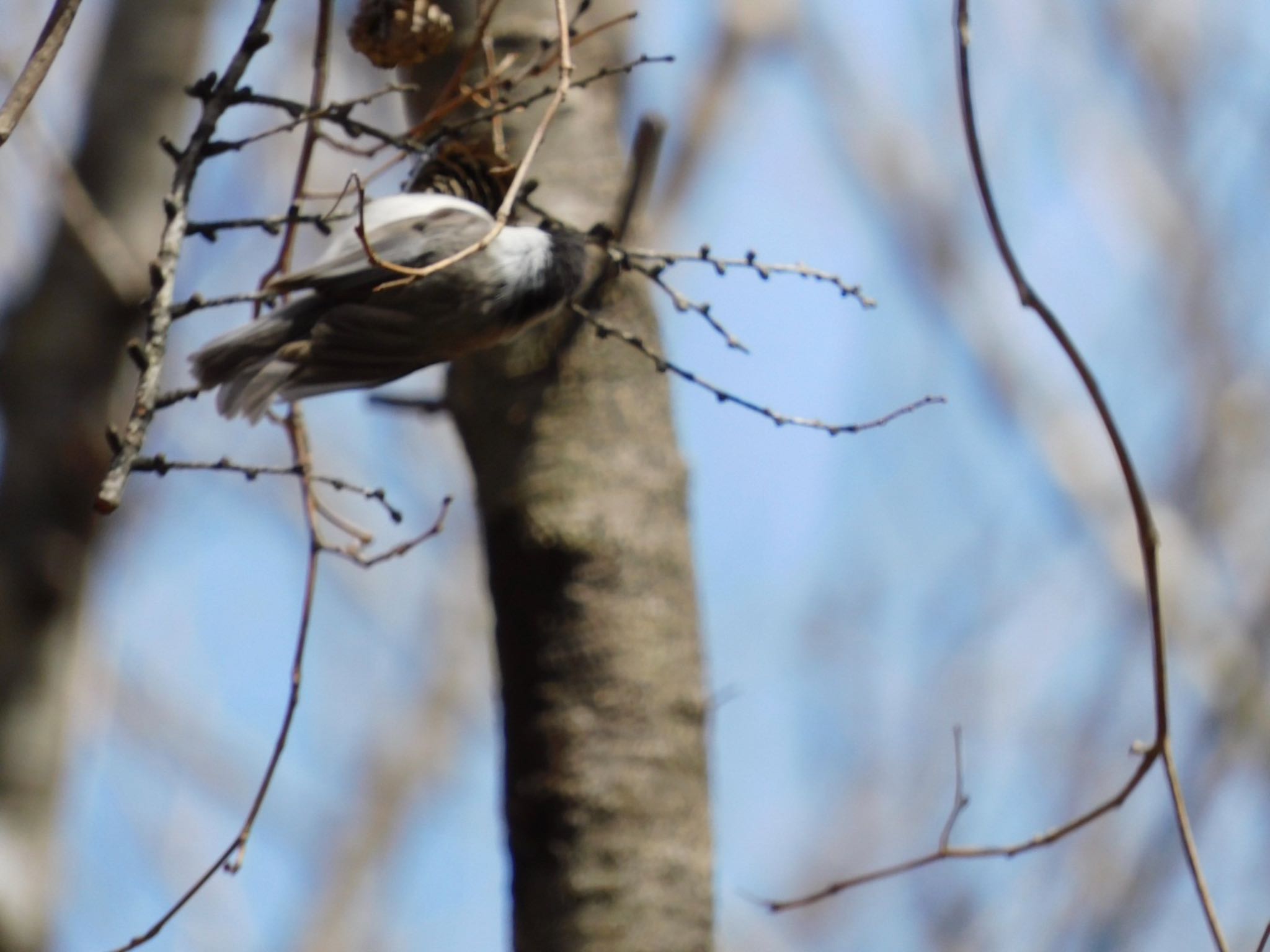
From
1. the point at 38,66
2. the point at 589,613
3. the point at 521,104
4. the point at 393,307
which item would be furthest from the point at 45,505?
the point at 38,66

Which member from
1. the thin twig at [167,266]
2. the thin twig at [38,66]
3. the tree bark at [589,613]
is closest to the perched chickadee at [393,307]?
the tree bark at [589,613]

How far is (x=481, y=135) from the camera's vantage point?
247cm

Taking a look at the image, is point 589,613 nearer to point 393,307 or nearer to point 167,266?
point 393,307

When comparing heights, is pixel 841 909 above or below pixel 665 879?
above

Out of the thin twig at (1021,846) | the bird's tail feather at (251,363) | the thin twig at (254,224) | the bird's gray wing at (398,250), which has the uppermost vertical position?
the bird's gray wing at (398,250)

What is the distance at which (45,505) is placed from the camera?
9.96 ft

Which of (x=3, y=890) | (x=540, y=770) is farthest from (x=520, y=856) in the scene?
(x=3, y=890)

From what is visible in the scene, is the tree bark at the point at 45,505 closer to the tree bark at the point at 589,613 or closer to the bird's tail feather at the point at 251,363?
the bird's tail feather at the point at 251,363

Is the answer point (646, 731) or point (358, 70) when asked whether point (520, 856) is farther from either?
point (358, 70)

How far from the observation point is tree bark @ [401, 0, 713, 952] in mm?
2252

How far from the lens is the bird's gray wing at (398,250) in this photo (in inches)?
87.5

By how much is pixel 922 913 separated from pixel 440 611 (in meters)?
3.78

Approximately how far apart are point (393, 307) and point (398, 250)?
4.3 inches

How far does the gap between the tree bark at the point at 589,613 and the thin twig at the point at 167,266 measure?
3.16 feet
